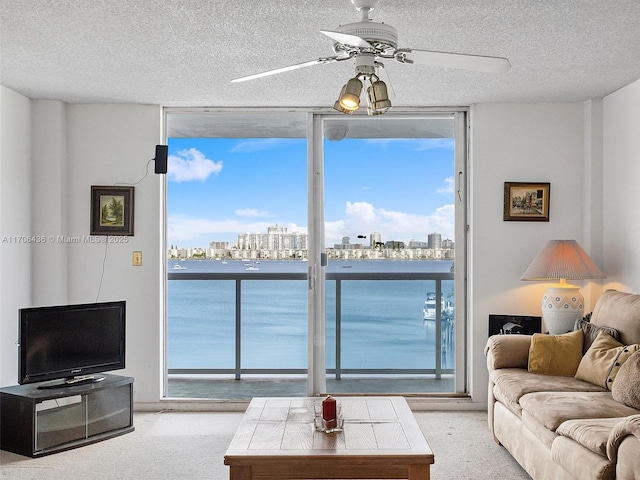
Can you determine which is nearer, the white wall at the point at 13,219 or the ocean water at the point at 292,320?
the white wall at the point at 13,219

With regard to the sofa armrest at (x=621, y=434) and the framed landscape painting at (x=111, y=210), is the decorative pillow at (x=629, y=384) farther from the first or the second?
the framed landscape painting at (x=111, y=210)

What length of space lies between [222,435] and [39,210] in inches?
88.5

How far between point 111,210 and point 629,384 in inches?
152

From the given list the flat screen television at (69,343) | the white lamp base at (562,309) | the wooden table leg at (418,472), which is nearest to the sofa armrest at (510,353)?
the white lamp base at (562,309)

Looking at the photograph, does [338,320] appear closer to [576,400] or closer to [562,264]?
[562,264]

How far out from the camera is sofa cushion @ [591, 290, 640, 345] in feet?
12.7

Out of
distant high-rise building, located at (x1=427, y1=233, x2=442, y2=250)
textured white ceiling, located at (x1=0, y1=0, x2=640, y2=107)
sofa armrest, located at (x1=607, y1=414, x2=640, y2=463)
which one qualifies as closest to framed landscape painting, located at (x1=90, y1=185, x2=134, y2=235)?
textured white ceiling, located at (x1=0, y1=0, x2=640, y2=107)

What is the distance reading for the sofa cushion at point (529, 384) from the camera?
3783 mm

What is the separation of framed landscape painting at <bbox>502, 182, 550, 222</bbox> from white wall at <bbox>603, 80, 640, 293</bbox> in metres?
0.45

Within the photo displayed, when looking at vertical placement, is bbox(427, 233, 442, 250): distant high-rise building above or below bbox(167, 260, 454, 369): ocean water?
above

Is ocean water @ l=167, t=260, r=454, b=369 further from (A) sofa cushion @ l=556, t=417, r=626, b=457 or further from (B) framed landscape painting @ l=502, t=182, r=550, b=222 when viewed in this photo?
(A) sofa cushion @ l=556, t=417, r=626, b=457

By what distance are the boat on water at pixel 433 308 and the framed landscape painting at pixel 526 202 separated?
839 millimetres

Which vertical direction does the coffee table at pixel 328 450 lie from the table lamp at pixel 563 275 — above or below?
below

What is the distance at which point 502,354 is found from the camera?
436 centimetres
